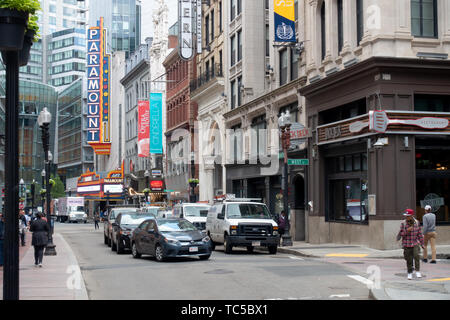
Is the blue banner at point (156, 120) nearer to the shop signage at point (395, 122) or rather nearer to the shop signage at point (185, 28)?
the shop signage at point (185, 28)

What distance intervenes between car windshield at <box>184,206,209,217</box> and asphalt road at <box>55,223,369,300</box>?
9.01 meters

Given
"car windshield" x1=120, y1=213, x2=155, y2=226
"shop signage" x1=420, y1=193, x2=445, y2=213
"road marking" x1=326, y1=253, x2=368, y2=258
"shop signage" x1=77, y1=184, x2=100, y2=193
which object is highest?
"shop signage" x1=77, y1=184, x2=100, y2=193

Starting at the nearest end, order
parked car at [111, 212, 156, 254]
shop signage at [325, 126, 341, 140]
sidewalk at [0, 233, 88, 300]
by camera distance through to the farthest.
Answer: sidewalk at [0, 233, 88, 300]
parked car at [111, 212, 156, 254]
shop signage at [325, 126, 341, 140]

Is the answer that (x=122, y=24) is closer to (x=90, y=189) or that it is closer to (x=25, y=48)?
(x=90, y=189)

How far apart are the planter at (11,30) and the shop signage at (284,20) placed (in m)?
24.5

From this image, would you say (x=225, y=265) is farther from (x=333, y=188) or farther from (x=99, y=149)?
(x=99, y=149)

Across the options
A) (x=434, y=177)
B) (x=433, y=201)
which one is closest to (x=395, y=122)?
(x=434, y=177)

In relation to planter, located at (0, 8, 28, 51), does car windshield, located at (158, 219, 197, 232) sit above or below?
below

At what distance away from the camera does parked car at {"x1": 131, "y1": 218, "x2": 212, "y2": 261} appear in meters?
20.4

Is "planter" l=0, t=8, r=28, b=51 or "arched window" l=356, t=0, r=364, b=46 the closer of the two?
"planter" l=0, t=8, r=28, b=51

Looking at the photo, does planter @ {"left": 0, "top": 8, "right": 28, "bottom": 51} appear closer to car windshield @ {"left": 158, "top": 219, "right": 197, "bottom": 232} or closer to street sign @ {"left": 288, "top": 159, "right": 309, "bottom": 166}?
car windshield @ {"left": 158, "top": 219, "right": 197, "bottom": 232}

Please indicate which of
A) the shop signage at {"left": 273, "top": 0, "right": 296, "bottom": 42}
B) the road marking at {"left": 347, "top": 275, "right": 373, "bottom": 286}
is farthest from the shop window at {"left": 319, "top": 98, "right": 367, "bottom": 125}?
the road marking at {"left": 347, "top": 275, "right": 373, "bottom": 286}

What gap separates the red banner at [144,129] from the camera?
72.9m
